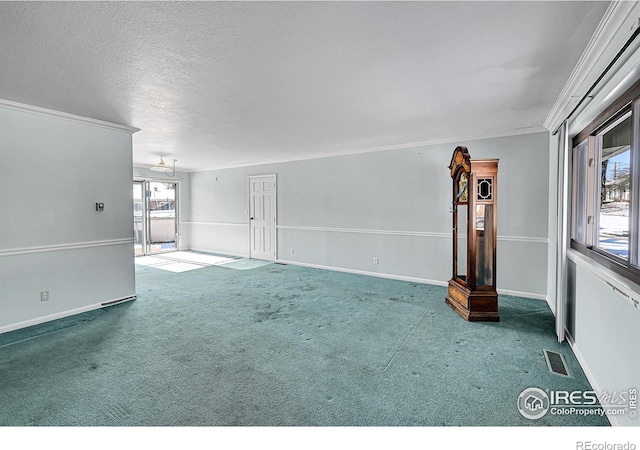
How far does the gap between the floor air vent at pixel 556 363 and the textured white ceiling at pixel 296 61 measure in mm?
2346

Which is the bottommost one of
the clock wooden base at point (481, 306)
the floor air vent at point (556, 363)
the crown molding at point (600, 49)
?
the floor air vent at point (556, 363)

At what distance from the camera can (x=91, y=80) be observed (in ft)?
8.48

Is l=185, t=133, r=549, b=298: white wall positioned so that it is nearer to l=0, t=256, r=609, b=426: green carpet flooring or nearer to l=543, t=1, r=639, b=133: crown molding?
l=0, t=256, r=609, b=426: green carpet flooring

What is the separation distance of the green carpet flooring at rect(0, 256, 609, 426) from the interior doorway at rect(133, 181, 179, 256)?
4471mm

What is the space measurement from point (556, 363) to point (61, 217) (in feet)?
17.1

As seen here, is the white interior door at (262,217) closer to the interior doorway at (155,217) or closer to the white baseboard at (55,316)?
the interior doorway at (155,217)

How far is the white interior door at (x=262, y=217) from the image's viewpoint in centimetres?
710

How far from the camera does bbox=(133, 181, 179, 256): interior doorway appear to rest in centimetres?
789

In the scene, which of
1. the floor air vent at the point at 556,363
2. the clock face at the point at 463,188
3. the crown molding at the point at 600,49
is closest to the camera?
the crown molding at the point at 600,49

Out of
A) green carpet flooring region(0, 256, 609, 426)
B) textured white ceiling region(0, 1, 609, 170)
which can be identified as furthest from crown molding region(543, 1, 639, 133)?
green carpet flooring region(0, 256, 609, 426)

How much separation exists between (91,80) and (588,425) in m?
4.33

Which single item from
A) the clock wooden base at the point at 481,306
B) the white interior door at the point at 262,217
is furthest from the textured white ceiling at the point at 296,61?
the white interior door at the point at 262,217
